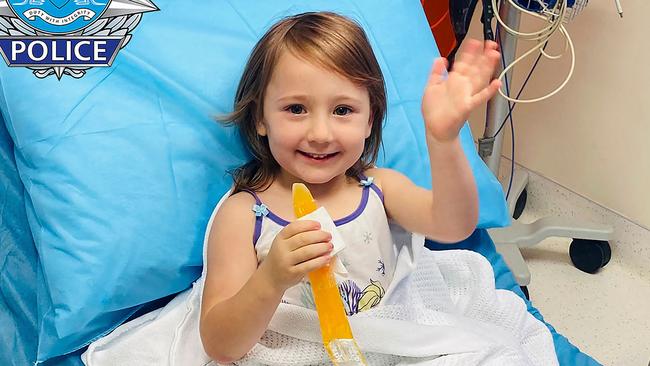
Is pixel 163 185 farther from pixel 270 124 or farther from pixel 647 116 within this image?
pixel 647 116

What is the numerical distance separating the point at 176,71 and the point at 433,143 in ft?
1.56

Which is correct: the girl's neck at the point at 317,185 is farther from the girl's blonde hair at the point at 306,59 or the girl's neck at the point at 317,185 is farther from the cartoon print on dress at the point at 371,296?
the cartoon print on dress at the point at 371,296

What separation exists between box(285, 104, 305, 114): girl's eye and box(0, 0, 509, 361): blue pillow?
0.21m

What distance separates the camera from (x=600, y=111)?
1837 mm

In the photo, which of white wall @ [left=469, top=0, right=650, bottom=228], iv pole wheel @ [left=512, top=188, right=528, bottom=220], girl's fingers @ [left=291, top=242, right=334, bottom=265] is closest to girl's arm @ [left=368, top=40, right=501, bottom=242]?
girl's fingers @ [left=291, top=242, right=334, bottom=265]

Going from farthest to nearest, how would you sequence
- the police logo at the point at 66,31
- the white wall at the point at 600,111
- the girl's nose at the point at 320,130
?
the white wall at the point at 600,111 → the police logo at the point at 66,31 → the girl's nose at the point at 320,130

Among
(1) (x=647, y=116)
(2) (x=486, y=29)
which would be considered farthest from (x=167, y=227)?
(1) (x=647, y=116)

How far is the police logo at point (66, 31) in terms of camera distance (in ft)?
3.92

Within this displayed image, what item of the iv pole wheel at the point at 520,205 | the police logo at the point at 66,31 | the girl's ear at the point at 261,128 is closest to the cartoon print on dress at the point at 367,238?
the girl's ear at the point at 261,128

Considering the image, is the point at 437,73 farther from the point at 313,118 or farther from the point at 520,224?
the point at 520,224

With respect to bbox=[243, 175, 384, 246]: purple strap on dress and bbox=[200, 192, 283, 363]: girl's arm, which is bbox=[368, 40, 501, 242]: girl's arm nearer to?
bbox=[243, 175, 384, 246]: purple strap on dress

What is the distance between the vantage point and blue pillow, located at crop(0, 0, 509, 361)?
1.09 metres

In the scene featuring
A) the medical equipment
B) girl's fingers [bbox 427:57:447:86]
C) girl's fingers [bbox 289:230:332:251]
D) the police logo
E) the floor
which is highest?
girl's fingers [bbox 427:57:447:86]

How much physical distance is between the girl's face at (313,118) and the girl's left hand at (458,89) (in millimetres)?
130
